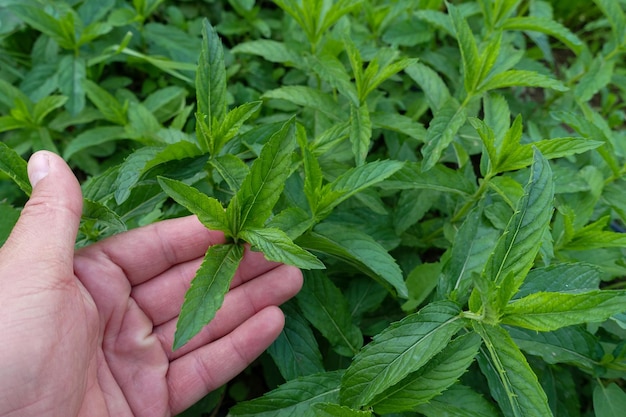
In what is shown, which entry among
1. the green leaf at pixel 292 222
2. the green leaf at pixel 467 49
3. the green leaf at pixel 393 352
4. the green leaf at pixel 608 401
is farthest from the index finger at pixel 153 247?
the green leaf at pixel 608 401

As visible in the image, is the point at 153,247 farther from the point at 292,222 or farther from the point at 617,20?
the point at 617,20

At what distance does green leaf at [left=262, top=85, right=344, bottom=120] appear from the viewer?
2.13 meters

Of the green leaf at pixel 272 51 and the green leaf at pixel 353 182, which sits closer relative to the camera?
the green leaf at pixel 353 182

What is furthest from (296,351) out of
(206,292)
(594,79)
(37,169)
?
(594,79)

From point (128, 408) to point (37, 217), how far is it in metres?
0.73

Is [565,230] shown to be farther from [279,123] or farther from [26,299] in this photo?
[26,299]

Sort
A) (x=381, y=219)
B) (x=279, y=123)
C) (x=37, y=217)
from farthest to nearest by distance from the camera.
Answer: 1. (x=381, y=219)
2. (x=279, y=123)
3. (x=37, y=217)

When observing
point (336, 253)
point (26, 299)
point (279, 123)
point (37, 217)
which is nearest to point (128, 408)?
point (26, 299)

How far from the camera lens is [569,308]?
1.36m

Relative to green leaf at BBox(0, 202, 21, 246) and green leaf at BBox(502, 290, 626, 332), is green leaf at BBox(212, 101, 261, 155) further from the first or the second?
green leaf at BBox(502, 290, 626, 332)

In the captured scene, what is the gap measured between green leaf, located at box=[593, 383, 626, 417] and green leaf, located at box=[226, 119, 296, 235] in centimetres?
144

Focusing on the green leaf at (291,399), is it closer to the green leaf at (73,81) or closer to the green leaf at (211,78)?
the green leaf at (211,78)

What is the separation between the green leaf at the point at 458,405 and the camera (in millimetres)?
1644

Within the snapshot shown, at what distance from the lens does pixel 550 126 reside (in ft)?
9.30
